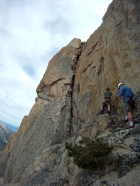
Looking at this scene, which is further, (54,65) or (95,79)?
(54,65)

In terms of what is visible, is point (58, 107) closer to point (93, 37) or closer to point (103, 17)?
point (93, 37)

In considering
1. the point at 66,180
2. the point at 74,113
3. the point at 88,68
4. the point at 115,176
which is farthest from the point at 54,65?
the point at 115,176

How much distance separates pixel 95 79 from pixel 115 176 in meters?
11.4

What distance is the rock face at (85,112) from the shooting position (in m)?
7.64

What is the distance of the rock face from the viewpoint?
764 centimetres

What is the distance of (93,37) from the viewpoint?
20.2 meters

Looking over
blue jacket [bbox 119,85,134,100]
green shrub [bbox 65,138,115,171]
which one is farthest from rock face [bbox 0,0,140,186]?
blue jacket [bbox 119,85,134,100]

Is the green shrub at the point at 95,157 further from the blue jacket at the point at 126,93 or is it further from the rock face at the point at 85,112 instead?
the blue jacket at the point at 126,93

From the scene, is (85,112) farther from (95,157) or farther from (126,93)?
(95,157)

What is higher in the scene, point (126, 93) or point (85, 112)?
point (126, 93)

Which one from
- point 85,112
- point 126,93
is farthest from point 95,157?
point 85,112

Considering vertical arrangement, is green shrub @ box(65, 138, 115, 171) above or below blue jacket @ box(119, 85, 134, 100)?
below

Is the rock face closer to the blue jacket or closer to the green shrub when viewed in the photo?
the green shrub

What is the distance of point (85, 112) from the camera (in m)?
16.1
